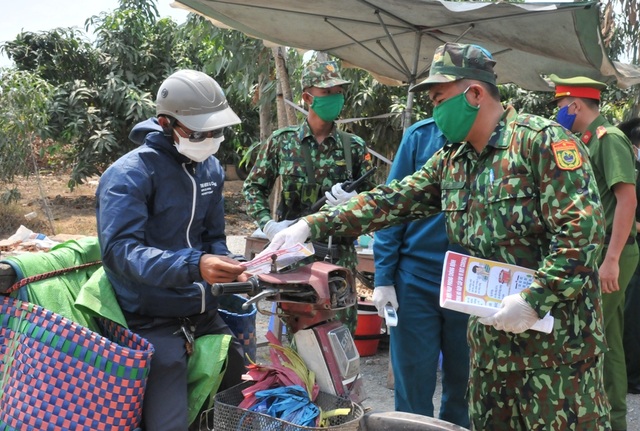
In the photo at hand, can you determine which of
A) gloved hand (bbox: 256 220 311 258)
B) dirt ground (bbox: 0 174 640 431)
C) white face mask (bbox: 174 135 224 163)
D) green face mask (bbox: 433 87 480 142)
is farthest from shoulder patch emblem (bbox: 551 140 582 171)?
dirt ground (bbox: 0 174 640 431)

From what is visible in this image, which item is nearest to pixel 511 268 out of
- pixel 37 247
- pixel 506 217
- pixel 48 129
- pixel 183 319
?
pixel 506 217

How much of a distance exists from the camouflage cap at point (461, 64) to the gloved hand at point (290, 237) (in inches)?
29.5

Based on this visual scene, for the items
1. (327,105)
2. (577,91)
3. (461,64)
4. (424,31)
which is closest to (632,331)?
(577,91)

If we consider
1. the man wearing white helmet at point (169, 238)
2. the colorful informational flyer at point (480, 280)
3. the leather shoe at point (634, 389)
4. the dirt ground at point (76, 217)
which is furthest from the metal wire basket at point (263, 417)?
the leather shoe at point (634, 389)

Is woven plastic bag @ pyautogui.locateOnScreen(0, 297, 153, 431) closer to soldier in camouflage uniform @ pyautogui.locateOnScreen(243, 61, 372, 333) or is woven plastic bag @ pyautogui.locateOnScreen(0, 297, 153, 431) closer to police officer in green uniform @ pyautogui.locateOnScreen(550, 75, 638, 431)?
soldier in camouflage uniform @ pyautogui.locateOnScreen(243, 61, 372, 333)

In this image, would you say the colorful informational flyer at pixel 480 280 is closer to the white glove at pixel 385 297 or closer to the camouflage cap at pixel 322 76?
the white glove at pixel 385 297

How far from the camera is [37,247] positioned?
3.79 meters

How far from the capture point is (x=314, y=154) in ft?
14.3

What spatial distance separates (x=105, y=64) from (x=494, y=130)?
15158mm

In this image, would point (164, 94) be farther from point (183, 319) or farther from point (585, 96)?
point (585, 96)

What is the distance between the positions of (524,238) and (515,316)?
0.32m

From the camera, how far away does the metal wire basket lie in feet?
7.67

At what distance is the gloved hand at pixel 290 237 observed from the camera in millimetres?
2717

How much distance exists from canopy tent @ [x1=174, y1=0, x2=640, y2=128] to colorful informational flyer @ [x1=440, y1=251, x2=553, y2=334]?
2279 mm
